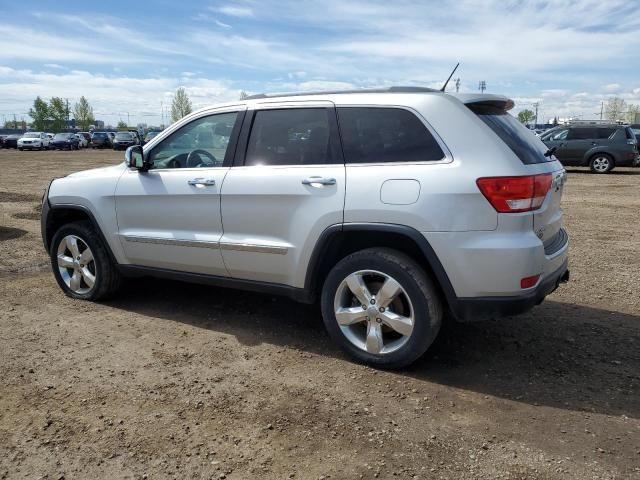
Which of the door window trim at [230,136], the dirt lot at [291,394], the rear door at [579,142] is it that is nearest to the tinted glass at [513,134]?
the dirt lot at [291,394]

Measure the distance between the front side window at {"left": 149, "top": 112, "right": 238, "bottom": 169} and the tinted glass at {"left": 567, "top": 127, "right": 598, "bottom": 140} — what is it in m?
18.3

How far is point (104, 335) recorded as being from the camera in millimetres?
4371

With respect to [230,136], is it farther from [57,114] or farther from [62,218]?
[57,114]

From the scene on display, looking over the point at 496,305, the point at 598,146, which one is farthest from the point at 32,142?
the point at 496,305

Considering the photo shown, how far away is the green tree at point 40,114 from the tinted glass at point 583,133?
91706 millimetres

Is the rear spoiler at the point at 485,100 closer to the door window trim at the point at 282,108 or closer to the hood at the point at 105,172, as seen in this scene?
the door window trim at the point at 282,108

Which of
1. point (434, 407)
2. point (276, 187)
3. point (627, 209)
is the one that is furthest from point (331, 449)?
point (627, 209)

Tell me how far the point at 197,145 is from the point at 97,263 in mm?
1496

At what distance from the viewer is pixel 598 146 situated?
1933cm

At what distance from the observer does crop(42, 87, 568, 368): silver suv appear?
11.0 feet

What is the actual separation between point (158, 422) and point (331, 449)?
3.25 ft

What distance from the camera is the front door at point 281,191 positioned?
12.4ft

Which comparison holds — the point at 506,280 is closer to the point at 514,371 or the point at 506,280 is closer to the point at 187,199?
the point at 514,371

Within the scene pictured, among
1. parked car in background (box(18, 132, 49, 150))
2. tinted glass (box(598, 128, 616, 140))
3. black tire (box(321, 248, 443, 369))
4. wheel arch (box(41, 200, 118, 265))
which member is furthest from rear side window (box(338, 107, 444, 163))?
parked car in background (box(18, 132, 49, 150))
